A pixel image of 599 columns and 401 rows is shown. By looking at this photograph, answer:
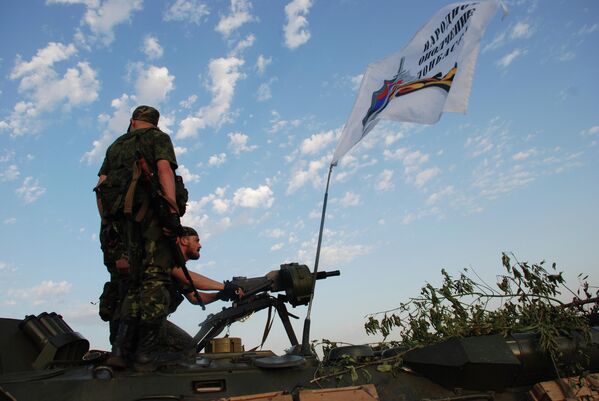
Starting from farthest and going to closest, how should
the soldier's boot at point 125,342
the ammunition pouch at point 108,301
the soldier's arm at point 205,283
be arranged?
the soldier's arm at point 205,283, the ammunition pouch at point 108,301, the soldier's boot at point 125,342

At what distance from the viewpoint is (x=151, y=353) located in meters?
3.59

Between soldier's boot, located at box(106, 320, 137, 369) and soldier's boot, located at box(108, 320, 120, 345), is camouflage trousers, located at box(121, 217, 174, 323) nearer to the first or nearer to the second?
soldier's boot, located at box(106, 320, 137, 369)

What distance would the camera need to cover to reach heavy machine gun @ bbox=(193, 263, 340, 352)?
16.1 feet

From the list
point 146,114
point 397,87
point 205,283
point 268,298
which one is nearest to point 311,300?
point 268,298

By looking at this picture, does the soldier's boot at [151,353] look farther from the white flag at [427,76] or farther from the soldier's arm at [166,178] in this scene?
the white flag at [427,76]

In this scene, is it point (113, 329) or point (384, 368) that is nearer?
point (384, 368)

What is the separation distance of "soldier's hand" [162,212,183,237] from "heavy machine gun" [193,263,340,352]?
132 centimetres

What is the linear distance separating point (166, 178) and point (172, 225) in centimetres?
41

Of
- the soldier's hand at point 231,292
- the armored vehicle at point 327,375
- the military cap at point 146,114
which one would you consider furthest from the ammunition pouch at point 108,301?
the military cap at point 146,114

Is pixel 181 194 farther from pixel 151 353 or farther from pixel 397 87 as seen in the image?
pixel 397 87

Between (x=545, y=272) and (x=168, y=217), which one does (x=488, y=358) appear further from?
(x=168, y=217)

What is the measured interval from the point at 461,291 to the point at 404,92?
11.0 feet

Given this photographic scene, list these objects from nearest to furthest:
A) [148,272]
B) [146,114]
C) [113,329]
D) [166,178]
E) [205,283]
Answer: [148,272] → [166,178] → [113,329] → [146,114] → [205,283]

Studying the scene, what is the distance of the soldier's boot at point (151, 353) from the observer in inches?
136
